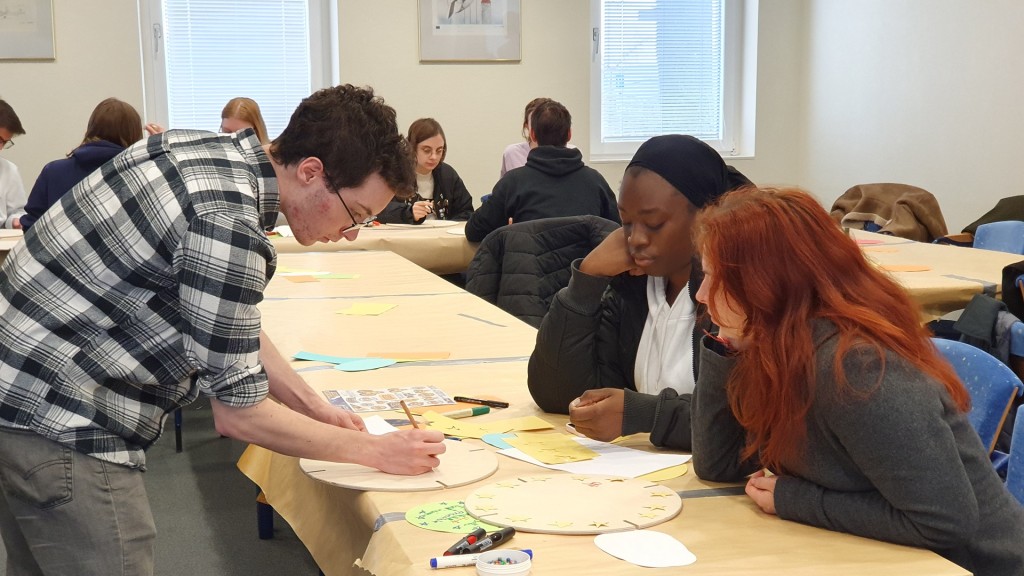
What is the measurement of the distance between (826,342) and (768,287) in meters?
0.10

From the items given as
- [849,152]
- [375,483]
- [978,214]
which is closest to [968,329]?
[375,483]

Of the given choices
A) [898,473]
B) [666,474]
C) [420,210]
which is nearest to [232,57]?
[420,210]

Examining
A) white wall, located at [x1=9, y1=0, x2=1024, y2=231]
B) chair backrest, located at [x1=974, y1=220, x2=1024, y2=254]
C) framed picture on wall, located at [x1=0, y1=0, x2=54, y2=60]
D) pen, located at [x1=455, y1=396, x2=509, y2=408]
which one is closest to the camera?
pen, located at [x1=455, y1=396, x2=509, y2=408]

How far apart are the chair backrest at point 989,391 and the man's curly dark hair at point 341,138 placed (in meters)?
1.08

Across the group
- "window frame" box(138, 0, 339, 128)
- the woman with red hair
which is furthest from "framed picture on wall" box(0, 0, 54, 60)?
the woman with red hair

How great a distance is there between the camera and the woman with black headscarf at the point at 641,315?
170cm

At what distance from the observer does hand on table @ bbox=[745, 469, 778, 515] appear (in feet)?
4.37

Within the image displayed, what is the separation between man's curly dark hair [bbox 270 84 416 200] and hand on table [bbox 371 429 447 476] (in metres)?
0.39

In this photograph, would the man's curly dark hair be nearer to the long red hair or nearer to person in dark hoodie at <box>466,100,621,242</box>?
the long red hair

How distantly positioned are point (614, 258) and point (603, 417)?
1.03ft

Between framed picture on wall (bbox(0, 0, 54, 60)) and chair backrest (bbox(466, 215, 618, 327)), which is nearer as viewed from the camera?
chair backrest (bbox(466, 215, 618, 327))

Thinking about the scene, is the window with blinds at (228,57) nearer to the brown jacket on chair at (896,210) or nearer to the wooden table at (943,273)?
the brown jacket on chair at (896,210)

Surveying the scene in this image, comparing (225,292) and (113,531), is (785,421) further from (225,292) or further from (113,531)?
(113,531)

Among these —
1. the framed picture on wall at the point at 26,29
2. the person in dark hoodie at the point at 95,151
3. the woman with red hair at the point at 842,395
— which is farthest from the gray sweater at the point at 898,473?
the framed picture on wall at the point at 26,29
